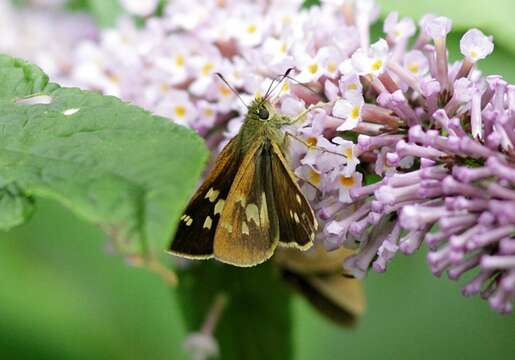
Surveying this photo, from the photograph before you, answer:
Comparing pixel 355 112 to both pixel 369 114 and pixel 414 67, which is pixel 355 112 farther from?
pixel 414 67

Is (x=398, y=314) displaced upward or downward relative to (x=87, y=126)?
downward

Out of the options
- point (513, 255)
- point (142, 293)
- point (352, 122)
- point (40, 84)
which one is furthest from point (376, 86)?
point (142, 293)

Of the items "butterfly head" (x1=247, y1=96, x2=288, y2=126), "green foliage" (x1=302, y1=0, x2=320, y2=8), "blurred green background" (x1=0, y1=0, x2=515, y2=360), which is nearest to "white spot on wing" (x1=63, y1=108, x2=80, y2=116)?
"butterfly head" (x1=247, y1=96, x2=288, y2=126)

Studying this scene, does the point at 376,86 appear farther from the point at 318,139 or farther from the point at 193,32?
the point at 193,32

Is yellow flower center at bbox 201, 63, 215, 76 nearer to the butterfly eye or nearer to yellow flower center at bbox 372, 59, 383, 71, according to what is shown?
the butterfly eye

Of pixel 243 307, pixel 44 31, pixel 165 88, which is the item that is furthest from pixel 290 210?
pixel 44 31

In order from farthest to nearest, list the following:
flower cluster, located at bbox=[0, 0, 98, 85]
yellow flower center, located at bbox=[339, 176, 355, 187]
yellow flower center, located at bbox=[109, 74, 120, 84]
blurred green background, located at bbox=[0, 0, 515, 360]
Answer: blurred green background, located at bbox=[0, 0, 515, 360]
flower cluster, located at bbox=[0, 0, 98, 85]
yellow flower center, located at bbox=[109, 74, 120, 84]
yellow flower center, located at bbox=[339, 176, 355, 187]

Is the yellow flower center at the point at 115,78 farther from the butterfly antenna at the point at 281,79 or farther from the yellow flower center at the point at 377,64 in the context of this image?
the yellow flower center at the point at 377,64

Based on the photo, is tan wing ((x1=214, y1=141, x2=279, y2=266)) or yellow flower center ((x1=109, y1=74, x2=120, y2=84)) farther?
yellow flower center ((x1=109, y1=74, x2=120, y2=84))
